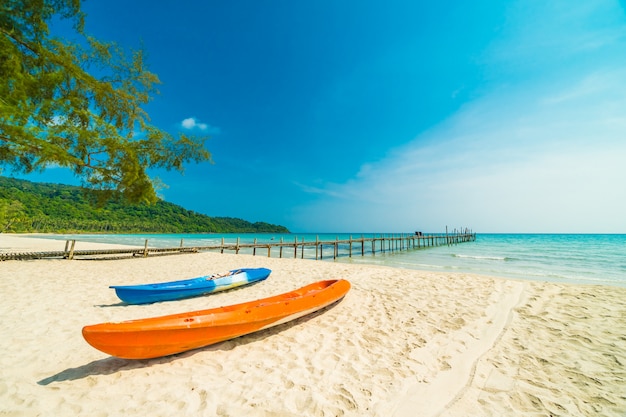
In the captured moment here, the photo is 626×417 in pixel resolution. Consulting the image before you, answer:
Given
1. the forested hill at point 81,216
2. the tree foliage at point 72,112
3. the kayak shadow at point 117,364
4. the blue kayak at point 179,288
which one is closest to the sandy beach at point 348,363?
the kayak shadow at point 117,364

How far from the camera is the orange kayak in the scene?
288 cm

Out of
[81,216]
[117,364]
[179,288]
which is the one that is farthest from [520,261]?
[81,216]

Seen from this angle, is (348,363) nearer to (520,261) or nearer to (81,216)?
(520,261)

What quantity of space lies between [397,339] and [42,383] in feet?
15.5

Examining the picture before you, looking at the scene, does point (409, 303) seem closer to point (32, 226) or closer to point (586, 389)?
point (586, 389)

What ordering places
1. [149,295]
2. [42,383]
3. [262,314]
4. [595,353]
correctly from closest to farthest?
[42,383], [595,353], [262,314], [149,295]

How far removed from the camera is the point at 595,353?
381 cm

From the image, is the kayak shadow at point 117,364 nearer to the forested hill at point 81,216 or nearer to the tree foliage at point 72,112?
the tree foliage at point 72,112

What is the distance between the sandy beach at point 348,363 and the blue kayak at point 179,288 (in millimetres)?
240

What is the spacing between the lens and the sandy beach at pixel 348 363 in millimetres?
2590

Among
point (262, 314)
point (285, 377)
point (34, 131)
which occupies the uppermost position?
point (34, 131)

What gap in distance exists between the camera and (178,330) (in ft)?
10.6

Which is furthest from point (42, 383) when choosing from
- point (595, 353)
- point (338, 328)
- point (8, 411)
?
point (595, 353)

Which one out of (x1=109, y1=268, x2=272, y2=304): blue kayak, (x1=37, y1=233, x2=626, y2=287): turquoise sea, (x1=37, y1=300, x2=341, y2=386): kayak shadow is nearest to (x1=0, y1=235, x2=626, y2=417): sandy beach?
(x1=37, y1=300, x2=341, y2=386): kayak shadow
